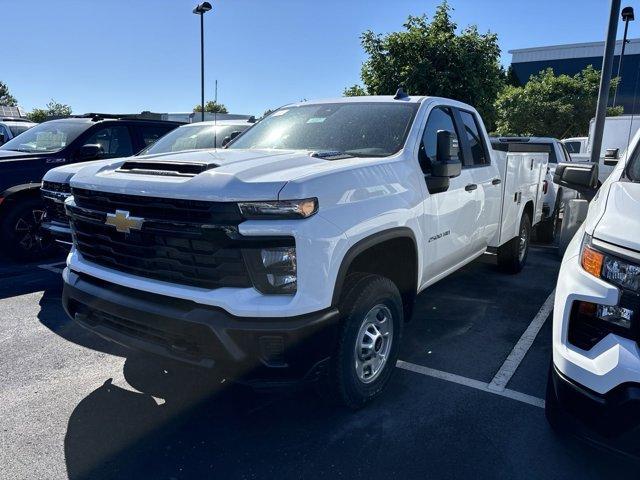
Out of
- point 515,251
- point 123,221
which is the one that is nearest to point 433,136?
point 123,221

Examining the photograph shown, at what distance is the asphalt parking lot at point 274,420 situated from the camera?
2705 mm

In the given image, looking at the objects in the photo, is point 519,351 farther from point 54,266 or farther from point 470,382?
point 54,266

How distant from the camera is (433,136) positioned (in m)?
4.09

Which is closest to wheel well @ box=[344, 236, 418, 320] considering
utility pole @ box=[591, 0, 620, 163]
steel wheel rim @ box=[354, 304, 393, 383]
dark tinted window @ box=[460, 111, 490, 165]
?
steel wheel rim @ box=[354, 304, 393, 383]

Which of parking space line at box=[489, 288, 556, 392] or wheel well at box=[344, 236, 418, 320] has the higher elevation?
wheel well at box=[344, 236, 418, 320]

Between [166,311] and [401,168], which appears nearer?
[166,311]

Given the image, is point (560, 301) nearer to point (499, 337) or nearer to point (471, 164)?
point (499, 337)

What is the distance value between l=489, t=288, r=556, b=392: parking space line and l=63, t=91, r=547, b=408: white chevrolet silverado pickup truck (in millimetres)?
798

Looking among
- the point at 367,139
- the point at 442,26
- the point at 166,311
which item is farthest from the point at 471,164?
the point at 442,26

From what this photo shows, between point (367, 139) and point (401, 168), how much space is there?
493 mm

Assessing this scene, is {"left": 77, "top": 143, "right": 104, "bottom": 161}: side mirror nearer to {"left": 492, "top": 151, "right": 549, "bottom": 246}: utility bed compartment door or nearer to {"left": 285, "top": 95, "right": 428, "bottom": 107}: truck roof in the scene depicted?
{"left": 285, "top": 95, "right": 428, "bottom": 107}: truck roof

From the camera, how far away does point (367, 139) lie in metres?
3.81

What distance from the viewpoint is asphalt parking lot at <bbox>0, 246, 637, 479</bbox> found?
8.87ft

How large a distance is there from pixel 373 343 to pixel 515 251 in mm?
3731
